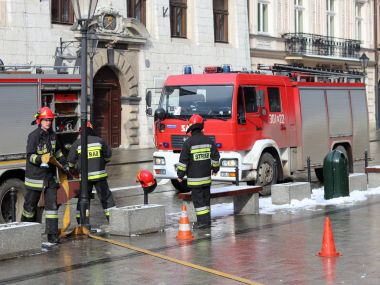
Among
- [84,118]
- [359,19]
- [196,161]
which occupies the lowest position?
[196,161]

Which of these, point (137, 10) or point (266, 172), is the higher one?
point (137, 10)

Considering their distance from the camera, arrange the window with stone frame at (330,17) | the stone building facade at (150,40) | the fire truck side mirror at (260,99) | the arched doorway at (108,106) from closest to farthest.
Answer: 1. the fire truck side mirror at (260,99)
2. the stone building facade at (150,40)
3. the arched doorway at (108,106)
4. the window with stone frame at (330,17)

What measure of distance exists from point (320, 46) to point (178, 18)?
11277 mm

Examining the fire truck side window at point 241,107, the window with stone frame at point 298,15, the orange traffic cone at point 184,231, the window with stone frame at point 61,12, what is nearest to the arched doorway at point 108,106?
the window with stone frame at point 61,12

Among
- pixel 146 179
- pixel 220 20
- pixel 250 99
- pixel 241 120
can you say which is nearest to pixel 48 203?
pixel 146 179

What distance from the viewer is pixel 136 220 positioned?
12.4 m

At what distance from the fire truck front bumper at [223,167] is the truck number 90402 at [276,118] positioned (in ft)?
4.85

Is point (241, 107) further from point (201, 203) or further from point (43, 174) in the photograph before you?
point (43, 174)

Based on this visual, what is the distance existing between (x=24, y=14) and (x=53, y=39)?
150cm

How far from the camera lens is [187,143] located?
13.1m

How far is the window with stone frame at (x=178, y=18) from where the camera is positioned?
3644 cm

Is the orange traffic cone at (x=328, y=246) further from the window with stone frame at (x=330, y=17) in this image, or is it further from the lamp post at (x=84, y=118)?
the window with stone frame at (x=330, y=17)

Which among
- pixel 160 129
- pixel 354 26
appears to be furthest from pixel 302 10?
pixel 160 129

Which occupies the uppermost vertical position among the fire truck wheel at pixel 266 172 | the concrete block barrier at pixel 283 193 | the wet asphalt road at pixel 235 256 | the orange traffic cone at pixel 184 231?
the fire truck wheel at pixel 266 172
